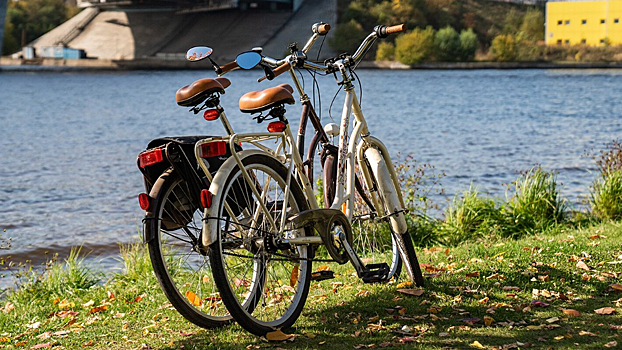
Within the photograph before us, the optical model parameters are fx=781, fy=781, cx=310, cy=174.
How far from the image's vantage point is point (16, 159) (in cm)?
2438

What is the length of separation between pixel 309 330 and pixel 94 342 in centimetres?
140

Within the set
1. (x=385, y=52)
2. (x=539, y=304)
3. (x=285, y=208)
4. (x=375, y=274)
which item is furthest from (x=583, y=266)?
(x=385, y=52)

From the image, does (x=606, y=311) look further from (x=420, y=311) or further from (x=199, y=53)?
(x=199, y=53)

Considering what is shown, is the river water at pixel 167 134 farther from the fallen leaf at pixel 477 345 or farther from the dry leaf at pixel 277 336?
the fallen leaf at pixel 477 345

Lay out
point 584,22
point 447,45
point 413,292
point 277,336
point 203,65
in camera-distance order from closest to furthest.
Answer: point 277,336, point 413,292, point 203,65, point 447,45, point 584,22

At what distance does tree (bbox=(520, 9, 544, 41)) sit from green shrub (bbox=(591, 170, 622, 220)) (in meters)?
104

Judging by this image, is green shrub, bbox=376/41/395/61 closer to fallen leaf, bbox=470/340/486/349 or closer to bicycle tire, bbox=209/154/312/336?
bicycle tire, bbox=209/154/312/336

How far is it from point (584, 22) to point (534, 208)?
10648 cm

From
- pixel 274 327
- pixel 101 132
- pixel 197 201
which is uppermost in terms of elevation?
pixel 197 201

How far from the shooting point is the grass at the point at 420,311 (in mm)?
4582

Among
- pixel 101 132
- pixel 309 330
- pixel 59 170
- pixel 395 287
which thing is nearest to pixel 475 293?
pixel 395 287

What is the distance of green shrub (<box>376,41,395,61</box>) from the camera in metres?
95.7

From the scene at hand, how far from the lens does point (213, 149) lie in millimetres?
4344

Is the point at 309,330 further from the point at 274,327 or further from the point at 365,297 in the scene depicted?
the point at 365,297
